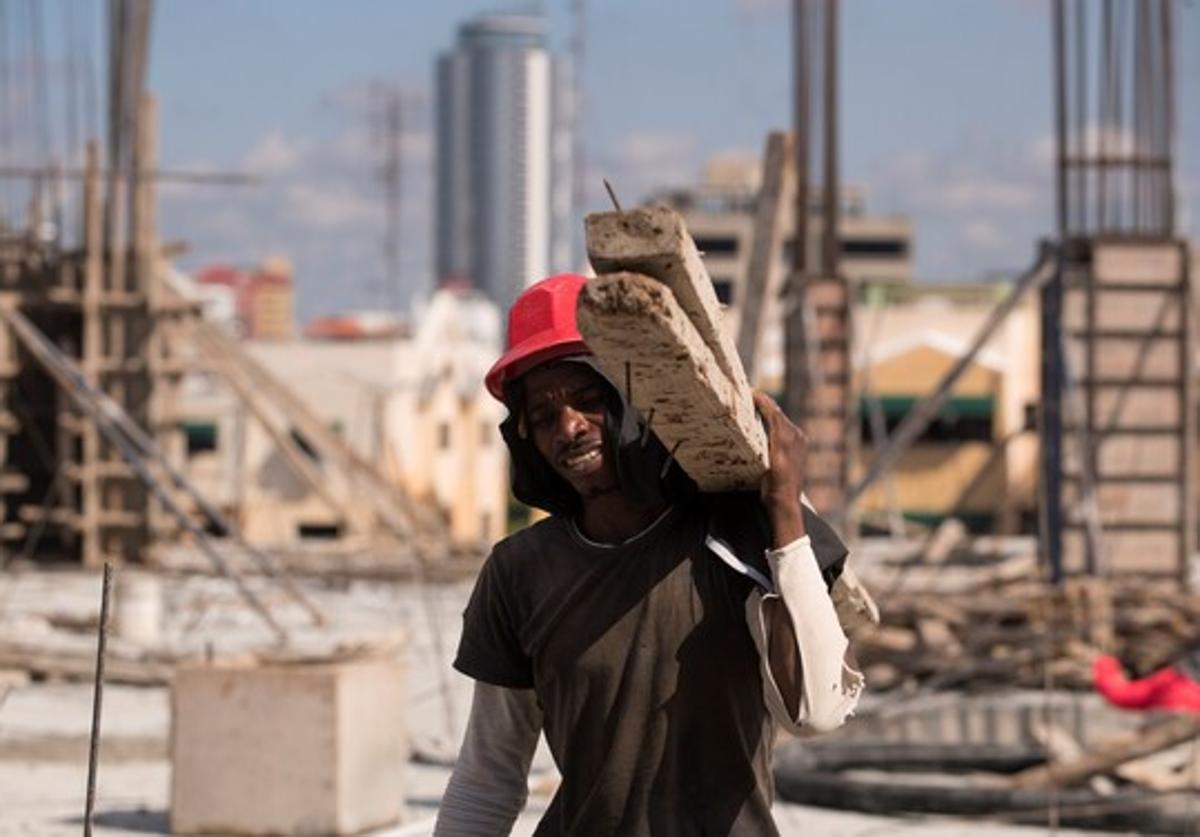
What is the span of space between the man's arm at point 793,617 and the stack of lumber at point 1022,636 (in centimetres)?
1031

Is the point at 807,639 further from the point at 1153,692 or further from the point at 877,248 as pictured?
the point at 877,248

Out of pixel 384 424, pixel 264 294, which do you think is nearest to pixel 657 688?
pixel 384 424

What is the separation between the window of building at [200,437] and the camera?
58750mm

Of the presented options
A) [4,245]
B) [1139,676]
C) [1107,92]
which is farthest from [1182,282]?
[4,245]

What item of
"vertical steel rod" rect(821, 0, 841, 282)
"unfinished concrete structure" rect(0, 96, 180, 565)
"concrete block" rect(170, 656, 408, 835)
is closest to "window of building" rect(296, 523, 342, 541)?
"unfinished concrete structure" rect(0, 96, 180, 565)

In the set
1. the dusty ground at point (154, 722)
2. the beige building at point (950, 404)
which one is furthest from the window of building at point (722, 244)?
the dusty ground at point (154, 722)

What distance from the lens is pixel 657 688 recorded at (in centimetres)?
361

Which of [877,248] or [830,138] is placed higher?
[830,138]

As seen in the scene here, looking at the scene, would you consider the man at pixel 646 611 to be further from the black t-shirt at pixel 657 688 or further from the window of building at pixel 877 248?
the window of building at pixel 877 248

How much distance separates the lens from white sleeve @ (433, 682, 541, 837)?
3.85m

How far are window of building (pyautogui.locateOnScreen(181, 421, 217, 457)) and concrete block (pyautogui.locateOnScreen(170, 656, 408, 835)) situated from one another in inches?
1920

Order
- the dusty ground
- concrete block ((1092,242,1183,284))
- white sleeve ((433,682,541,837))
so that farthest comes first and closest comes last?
concrete block ((1092,242,1183,284)) < the dusty ground < white sleeve ((433,682,541,837))

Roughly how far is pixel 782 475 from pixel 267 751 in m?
6.11

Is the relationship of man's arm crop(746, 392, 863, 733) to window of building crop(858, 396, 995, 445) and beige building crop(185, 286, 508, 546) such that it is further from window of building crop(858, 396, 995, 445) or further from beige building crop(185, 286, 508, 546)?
window of building crop(858, 396, 995, 445)
